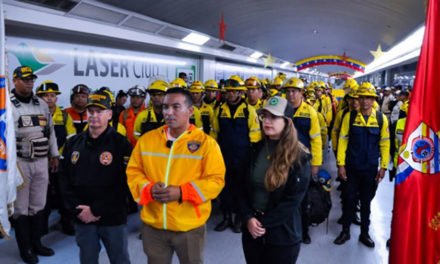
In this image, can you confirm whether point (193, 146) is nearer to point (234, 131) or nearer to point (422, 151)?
point (422, 151)

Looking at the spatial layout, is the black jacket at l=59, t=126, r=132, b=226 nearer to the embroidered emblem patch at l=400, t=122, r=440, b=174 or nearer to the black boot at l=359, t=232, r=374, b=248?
the embroidered emblem patch at l=400, t=122, r=440, b=174

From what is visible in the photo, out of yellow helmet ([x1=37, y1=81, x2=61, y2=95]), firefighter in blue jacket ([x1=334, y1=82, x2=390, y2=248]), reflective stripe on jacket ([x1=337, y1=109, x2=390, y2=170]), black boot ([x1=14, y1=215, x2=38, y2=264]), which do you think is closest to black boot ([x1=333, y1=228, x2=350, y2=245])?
firefighter in blue jacket ([x1=334, y1=82, x2=390, y2=248])

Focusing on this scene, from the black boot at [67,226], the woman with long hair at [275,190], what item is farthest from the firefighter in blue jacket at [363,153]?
the black boot at [67,226]

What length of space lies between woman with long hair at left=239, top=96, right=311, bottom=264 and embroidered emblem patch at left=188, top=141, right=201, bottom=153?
38cm

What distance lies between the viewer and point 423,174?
1455mm

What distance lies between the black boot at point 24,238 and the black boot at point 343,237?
11.5 ft

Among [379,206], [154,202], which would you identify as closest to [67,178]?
[154,202]

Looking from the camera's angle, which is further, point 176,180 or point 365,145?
point 365,145

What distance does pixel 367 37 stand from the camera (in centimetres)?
1536

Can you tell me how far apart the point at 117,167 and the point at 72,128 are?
2.34 metres

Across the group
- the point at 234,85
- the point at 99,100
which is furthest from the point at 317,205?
the point at 99,100

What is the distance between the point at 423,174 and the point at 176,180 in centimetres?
136

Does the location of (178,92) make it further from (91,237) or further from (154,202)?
(91,237)

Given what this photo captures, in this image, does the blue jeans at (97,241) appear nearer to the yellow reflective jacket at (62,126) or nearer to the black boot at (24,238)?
the black boot at (24,238)
